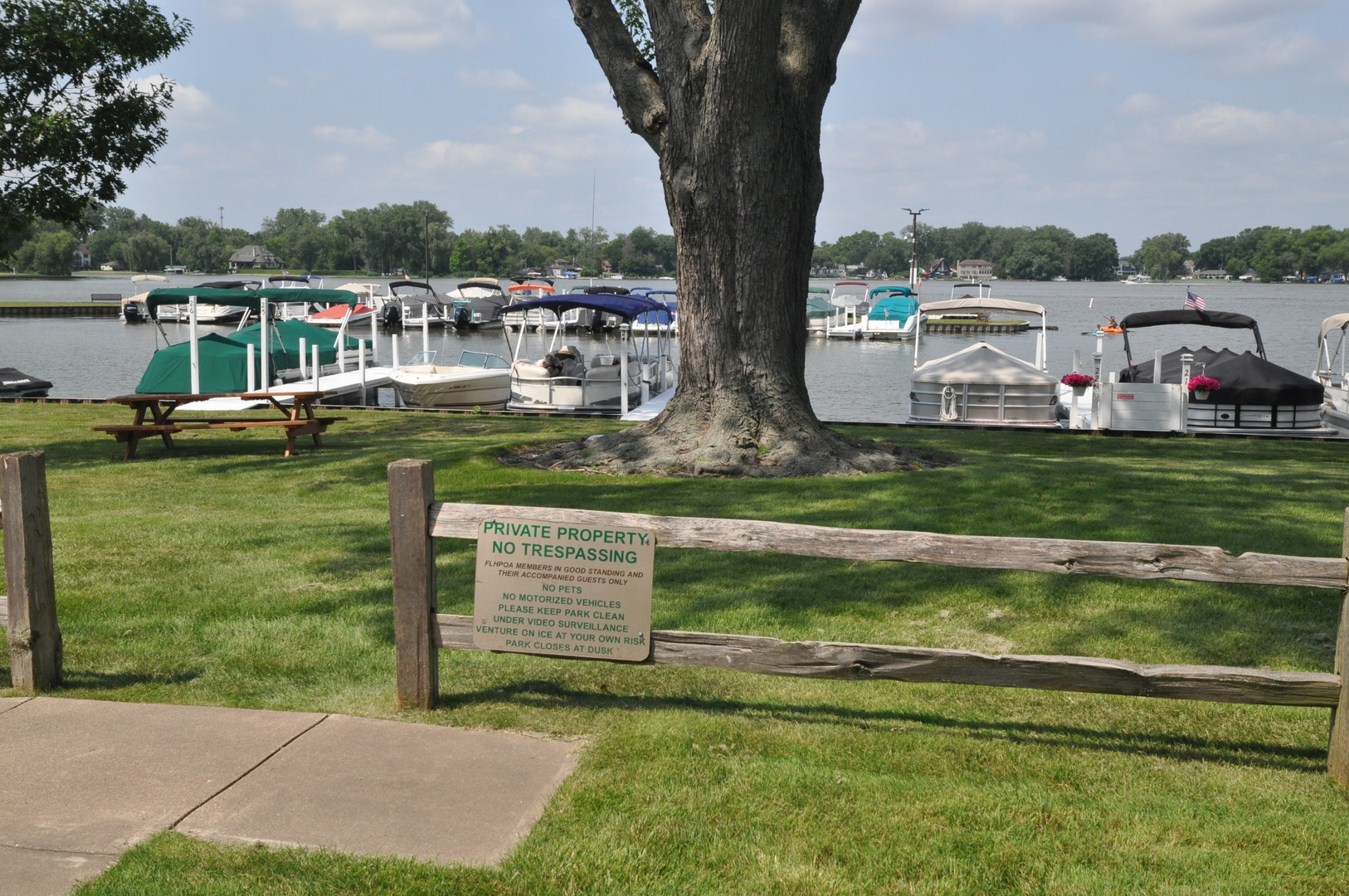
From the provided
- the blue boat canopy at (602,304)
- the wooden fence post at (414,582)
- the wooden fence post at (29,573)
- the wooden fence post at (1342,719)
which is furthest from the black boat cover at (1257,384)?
the wooden fence post at (29,573)

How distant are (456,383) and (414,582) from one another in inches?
1040

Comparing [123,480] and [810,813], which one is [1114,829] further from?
[123,480]

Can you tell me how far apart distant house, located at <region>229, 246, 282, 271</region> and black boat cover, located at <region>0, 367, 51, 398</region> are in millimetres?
167728

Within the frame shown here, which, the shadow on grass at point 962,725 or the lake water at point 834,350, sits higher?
the shadow on grass at point 962,725

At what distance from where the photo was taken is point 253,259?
19112cm

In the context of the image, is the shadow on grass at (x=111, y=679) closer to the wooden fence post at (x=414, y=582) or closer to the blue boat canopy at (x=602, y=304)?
the wooden fence post at (x=414, y=582)

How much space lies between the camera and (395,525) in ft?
17.7

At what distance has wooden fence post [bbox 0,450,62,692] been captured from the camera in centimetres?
568

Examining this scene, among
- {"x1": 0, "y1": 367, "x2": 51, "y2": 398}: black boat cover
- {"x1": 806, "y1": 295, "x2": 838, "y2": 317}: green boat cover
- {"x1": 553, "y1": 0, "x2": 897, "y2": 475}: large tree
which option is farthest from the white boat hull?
{"x1": 806, "y1": 295, "x2": 838, "y2": 317}: green boat cover

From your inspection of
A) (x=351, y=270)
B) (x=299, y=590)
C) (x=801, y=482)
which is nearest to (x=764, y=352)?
(x=801, y=482)

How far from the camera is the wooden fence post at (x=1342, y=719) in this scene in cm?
475

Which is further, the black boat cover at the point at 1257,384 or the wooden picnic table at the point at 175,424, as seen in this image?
the black boat cover at the point at 1257,384

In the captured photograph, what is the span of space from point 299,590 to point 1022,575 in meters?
5.09

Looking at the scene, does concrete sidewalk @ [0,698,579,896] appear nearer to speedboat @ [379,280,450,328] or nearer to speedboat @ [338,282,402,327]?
speedboat @ [379,280,450,328]
